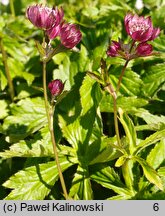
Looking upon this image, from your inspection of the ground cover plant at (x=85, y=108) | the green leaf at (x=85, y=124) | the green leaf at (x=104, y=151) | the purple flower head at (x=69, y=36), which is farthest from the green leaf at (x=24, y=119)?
the purple flower head at (x=69, y=36)

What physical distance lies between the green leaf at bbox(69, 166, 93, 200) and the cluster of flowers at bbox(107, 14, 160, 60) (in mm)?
549

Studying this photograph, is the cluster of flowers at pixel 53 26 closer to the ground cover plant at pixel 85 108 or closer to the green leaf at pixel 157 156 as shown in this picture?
the ground cover plant at pixel 85 108

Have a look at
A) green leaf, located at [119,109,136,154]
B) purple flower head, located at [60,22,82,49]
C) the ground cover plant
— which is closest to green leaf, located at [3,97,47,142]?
the ground cover plant

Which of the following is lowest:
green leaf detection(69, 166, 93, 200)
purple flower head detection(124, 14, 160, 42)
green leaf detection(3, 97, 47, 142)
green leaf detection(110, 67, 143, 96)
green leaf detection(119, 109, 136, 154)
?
green leaf detection(69, 166, 93, 200)

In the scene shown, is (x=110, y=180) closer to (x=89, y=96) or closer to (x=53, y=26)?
(x=89, y=96)

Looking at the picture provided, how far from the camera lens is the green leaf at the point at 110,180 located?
1.70 meters

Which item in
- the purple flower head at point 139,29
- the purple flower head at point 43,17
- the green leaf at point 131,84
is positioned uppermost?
the purple flower head at point 43,17

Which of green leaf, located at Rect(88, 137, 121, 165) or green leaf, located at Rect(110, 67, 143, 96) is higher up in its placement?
green leaf, located at Rect(110, 67, 143, 96)

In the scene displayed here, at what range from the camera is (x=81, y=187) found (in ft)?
5.72

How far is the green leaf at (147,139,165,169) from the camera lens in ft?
5.76

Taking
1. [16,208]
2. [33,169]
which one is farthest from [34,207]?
[33,169]

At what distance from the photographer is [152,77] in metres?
2.11

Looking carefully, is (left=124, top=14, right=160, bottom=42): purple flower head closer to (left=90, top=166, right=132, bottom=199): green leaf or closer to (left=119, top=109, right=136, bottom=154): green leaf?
(left=119, top=109, right=136, bottom=154): green leaf

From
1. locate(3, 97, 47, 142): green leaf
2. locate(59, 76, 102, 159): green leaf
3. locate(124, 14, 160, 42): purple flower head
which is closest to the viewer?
locate(124, 14, 160, 42): purple flower head
